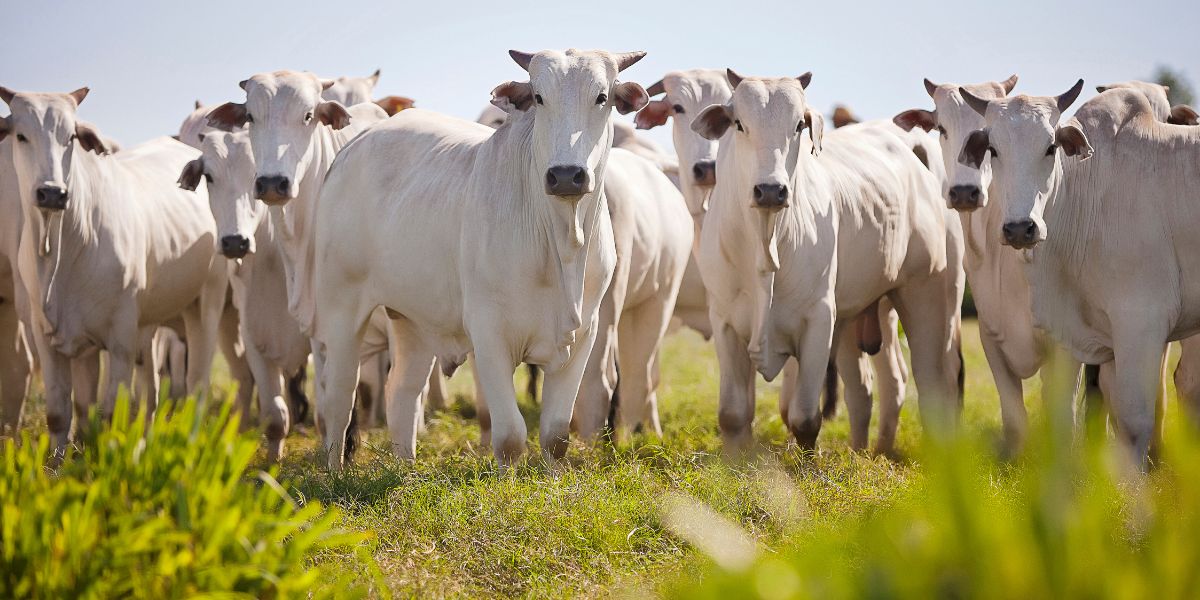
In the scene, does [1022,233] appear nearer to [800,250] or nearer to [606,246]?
[800,250]

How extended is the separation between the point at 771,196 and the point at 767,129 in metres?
0.44

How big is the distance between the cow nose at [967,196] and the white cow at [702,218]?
174 centimetres

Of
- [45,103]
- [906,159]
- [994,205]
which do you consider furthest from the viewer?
[906,159]

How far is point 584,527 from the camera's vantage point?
16.7ft

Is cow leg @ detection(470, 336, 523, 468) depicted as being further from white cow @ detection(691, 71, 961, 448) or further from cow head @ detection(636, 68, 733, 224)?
cow head @ detection(636, 68, 733, 224)

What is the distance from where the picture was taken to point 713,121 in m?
6.88

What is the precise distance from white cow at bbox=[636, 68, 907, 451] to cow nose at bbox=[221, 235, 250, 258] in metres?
2.81

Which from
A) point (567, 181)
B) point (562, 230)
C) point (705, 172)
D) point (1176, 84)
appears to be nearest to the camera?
point (567, 181)

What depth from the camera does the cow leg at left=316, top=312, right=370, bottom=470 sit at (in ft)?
22.9

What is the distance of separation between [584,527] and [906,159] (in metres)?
4.32

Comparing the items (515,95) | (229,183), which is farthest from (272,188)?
(515,95)

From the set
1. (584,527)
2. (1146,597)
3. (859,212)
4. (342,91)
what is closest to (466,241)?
(584,527)

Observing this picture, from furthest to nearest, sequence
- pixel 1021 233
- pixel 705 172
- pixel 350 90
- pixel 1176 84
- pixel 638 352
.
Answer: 1. pixel 1176 84
2. pixel 350 90
3. pixel 705 172
4. pixel 638 352
5. pixel 1021 233

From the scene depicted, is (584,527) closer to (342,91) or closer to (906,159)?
(906,159)
